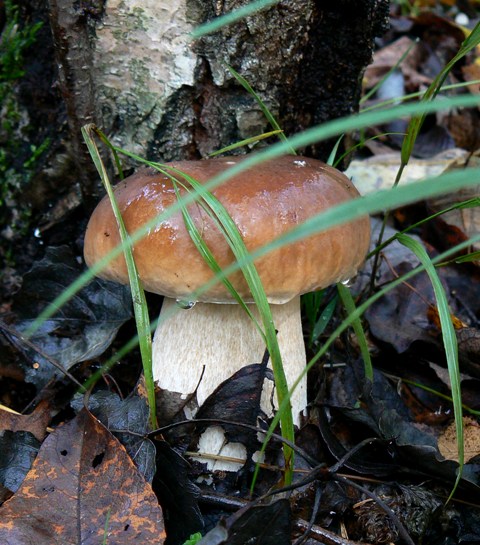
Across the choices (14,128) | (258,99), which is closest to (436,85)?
(258,99)

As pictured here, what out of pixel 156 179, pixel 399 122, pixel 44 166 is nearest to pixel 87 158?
pixel 44 166

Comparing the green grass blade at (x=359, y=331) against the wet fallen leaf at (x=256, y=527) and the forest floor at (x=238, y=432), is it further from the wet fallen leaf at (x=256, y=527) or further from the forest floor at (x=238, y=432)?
the wet fallen leaf at (x=256, y=527)

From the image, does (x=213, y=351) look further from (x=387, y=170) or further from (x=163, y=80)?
(x=387, y=170)

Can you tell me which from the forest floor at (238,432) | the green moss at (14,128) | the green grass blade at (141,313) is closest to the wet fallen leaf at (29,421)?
the forest floor at (238,432)

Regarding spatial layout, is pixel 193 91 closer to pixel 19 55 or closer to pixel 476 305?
pixel 19 55

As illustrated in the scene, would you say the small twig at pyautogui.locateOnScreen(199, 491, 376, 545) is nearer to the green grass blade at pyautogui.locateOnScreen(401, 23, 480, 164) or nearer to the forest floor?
the forest floor

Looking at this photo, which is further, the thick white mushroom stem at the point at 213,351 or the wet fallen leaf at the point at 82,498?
the thick white mushroom stem at the point at 213,351
